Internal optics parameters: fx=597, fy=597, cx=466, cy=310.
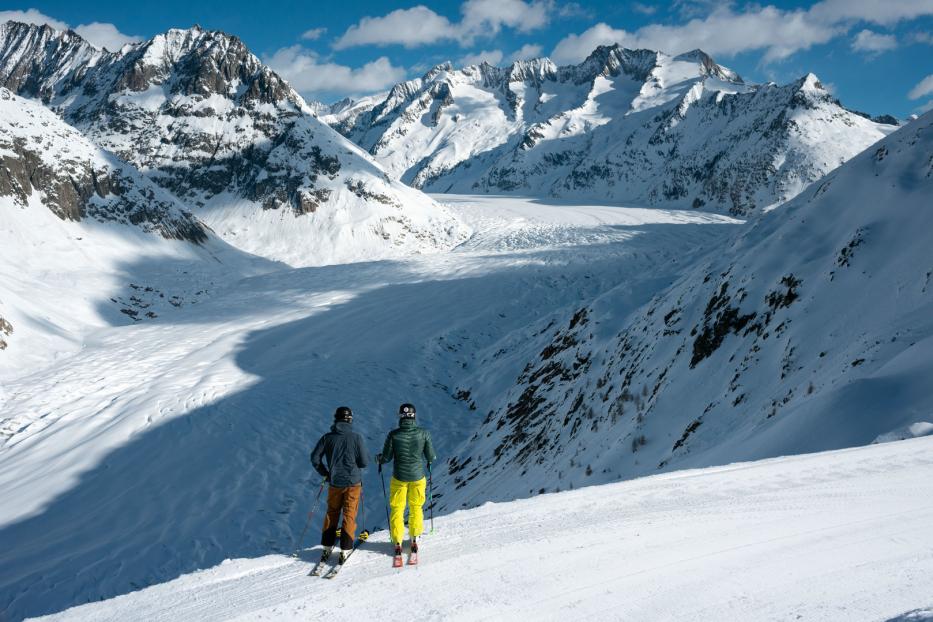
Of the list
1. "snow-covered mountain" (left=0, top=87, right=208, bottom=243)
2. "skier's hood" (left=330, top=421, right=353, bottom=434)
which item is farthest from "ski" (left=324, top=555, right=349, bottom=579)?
"snow-covered mountain" (left=0, top=87, right=208, bottom=243)

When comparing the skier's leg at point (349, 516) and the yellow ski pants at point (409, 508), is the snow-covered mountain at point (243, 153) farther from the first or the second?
the yellow ski pants at point (409, 508)

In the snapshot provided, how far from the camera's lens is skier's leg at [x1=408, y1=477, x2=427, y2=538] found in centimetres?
604

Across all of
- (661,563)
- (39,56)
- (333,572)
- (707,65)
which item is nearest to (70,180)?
(333,572)

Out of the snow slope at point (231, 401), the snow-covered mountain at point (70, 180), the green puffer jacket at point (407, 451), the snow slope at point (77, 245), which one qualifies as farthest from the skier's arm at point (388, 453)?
the snow-covered mountain at point (70, 180)

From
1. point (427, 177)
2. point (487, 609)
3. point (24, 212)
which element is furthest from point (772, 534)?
point (427, 177)

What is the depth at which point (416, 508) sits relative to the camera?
623 centimetres

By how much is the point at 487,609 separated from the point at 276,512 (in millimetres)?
13093

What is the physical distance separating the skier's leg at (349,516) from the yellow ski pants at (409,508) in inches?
15.9

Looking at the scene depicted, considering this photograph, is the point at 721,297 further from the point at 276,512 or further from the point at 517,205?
the point at 517,205

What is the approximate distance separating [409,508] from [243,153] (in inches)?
3071

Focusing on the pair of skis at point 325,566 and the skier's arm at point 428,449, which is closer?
the pair of skis at point 325,566

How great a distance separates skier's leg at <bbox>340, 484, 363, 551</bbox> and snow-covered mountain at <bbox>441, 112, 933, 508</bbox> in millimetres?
5341

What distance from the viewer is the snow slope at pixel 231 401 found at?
47.2 feet

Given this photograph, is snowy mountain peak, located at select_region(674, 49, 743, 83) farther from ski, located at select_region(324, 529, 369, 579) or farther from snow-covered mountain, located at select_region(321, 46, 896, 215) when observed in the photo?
ski, located at select_region(324, 529, 369, 579)
